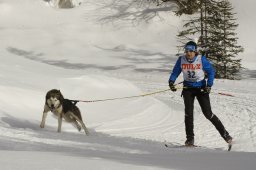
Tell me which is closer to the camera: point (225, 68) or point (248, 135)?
point (248, 135)

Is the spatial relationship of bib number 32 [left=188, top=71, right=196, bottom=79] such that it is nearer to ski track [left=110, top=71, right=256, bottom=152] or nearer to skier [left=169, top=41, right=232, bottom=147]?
skier [left=169, top=41, right=232, bottom=147]

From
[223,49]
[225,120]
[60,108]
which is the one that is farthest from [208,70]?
[223,49]

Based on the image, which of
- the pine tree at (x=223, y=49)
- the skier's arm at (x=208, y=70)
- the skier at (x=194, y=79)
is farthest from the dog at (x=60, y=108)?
the pine tree at (x=223, y=49)

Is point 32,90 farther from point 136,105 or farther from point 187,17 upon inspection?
point 187,17

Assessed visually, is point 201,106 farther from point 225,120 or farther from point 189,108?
point 225,120

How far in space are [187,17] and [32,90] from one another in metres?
19.2

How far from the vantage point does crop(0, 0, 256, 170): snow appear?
185 inches

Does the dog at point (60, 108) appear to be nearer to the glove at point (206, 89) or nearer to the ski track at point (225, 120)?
the ski track at point (225, 120)

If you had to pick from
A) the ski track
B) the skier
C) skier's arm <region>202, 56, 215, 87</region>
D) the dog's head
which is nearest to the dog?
the dog's head

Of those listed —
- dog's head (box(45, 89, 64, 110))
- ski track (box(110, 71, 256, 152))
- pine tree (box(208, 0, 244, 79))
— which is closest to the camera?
dog's head (box(45, 89, 64, 110))

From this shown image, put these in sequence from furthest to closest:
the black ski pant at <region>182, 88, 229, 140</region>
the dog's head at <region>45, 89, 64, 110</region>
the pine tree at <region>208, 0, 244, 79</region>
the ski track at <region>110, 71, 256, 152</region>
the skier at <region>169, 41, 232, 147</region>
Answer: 1. the pine tree at <region>208, 0, 244, 79</region>
2. the ski track at <region>110, 71, 256, 152</region>
3. the dog's head at <region>45, 89, 64, 110</region>
4. the black ski pant at <region>182, 88, 229, 140</region>
5. the skier at <region>169, 41, 232, 147</region>

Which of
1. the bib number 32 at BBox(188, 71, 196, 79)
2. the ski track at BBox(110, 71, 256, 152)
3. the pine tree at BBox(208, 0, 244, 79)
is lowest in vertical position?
the ski track at BBox(110, 71, 256, 152)

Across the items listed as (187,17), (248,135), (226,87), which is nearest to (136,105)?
(248,135)

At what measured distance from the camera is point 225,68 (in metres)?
22.4
